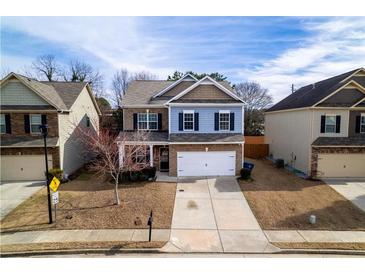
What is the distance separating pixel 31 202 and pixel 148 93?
11.9 m

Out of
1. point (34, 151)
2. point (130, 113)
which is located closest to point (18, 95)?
point (34, 151)

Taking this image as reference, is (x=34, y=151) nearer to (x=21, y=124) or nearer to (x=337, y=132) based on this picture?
(x=21, y=124)

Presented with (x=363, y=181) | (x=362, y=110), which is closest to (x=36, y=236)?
(x=363, y=181)

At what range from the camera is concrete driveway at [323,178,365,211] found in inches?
487

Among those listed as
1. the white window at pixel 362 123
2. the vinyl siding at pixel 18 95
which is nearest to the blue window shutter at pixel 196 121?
the vinyl siding at pixel 18 95

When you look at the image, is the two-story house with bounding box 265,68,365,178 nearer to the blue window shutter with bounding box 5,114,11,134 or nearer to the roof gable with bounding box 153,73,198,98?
the roof gable with bounding box 153,73,198,98

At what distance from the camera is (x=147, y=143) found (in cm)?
1638

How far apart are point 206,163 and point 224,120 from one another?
11.9ft

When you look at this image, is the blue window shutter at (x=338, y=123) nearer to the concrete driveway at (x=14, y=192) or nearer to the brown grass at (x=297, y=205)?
the brown grass at (x=297, y=205)

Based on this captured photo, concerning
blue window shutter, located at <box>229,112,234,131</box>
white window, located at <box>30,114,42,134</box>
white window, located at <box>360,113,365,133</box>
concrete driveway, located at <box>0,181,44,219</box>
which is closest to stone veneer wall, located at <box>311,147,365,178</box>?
white window, located at <box>360,113,365,133</box>

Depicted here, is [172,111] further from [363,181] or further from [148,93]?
[363,181]

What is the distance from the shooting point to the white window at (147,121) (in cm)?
1791

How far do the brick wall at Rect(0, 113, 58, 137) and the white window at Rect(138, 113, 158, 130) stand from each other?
6.26 meters

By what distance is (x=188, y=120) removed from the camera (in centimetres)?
1669
